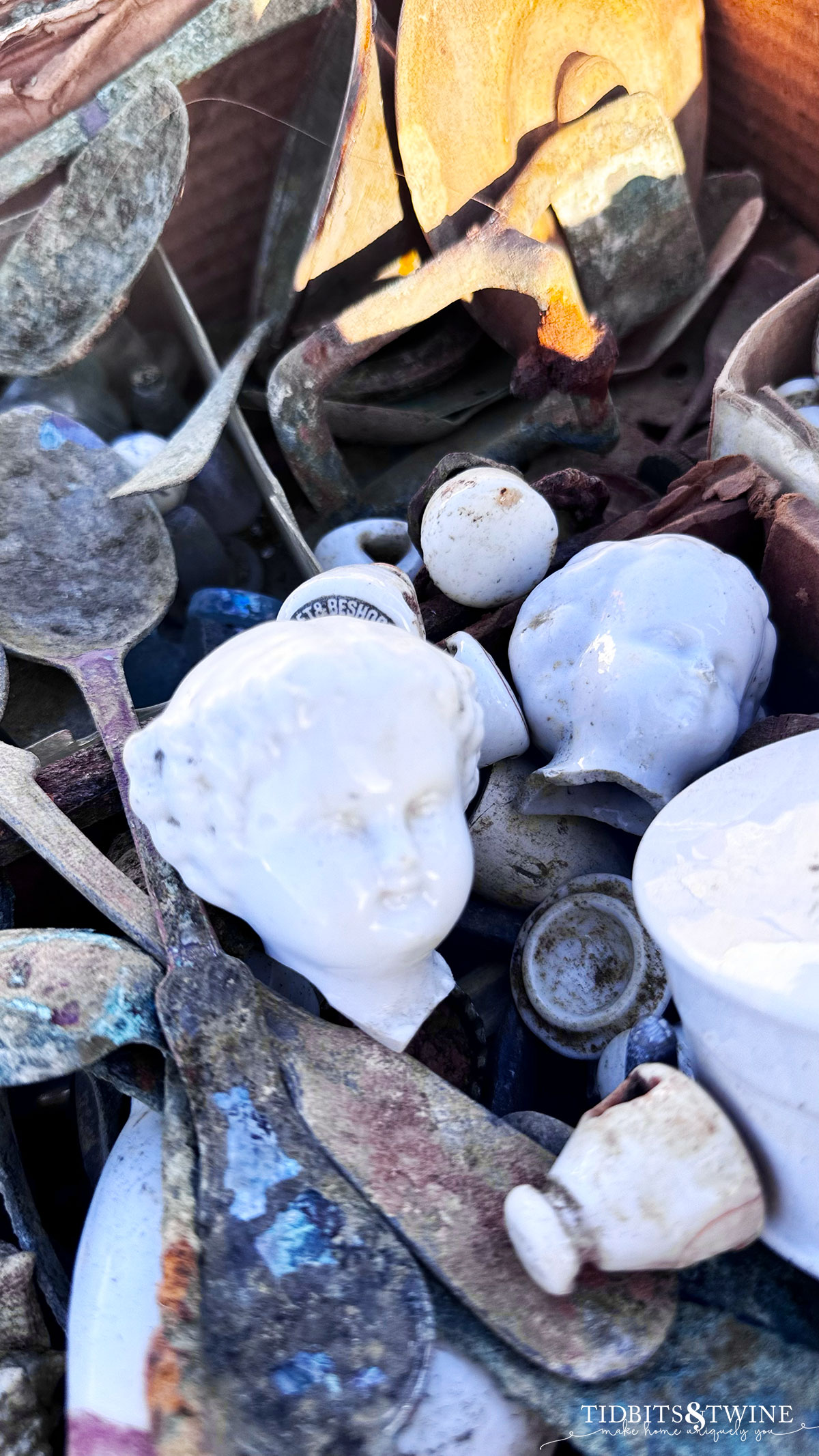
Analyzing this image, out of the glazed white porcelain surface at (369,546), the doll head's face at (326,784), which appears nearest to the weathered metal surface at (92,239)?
the glazed white porcelain surface at (369,546)

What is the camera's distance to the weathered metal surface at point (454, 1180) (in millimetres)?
572

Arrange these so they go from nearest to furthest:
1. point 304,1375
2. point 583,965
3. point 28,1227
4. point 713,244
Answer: point 304,1375
point 28,1227
point 583,965
point 713,244

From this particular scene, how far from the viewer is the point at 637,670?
810 mm

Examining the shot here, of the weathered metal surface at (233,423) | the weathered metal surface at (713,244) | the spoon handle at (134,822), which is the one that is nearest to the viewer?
the spoon handle at (134,822)

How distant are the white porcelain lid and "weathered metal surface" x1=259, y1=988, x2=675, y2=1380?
177 mm

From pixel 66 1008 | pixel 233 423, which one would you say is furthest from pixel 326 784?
pixel 233 423

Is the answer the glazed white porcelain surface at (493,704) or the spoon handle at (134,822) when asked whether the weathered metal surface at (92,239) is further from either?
the glazed white porcelain surface at (493,704)

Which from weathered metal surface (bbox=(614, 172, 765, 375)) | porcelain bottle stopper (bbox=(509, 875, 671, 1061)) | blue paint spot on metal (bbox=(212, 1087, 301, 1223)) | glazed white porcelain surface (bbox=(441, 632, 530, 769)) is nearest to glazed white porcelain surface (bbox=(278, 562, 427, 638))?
glazed white porcelain surface (bbox=(441, 632, 530, 769))

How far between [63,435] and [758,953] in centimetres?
96

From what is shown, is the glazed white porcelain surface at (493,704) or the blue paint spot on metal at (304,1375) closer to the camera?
the blue paint spot on metal at (304,1375)

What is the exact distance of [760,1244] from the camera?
0.64 metres

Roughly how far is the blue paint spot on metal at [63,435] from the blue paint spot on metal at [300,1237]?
89 centimetres

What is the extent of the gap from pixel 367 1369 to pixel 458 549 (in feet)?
2.11

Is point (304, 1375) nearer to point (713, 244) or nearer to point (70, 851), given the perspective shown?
point (70, 851)
